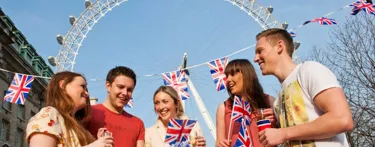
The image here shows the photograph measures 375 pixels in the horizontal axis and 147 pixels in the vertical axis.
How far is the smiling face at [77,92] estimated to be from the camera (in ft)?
9.62

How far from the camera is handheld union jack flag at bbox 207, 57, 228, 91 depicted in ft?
38.8

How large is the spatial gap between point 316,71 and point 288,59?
11.9 inches

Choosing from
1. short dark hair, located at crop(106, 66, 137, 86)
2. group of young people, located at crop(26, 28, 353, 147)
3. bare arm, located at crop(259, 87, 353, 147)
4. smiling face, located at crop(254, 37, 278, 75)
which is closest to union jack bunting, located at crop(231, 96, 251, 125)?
group of young people, located at crop(26, 28, 353, 147)

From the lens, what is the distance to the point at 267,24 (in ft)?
64.6

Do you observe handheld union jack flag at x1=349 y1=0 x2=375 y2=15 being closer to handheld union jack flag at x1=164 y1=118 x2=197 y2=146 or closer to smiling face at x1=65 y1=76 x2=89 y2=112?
handheld union jack flag at x1=164 y1=118 x2=197 y2=146

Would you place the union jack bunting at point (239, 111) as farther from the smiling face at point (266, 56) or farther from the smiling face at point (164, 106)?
the smiling face at point (164, 106)

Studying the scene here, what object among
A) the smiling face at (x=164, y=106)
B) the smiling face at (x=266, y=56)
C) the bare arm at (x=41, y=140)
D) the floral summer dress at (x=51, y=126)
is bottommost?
the bare arm at (x=41, y=140)

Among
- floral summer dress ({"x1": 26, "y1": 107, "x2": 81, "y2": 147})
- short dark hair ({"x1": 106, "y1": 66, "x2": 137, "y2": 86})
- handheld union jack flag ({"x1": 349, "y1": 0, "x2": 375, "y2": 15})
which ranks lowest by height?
floral summer dress ({"x1": 26, "y1": 107, "x2": 81, "y2": 147})

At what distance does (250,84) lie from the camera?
133 inches

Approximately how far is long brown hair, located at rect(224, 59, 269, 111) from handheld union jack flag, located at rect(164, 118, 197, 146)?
0.42 m

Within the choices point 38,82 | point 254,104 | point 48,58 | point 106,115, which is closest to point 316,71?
point 254,104

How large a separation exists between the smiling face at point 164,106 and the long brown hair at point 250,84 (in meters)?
0.95

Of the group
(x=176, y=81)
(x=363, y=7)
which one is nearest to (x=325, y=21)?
(x=363, y=7)

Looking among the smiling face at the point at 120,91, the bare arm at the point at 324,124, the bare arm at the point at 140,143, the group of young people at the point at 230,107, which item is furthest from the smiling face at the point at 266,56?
the bare arm at the point at 140,143
